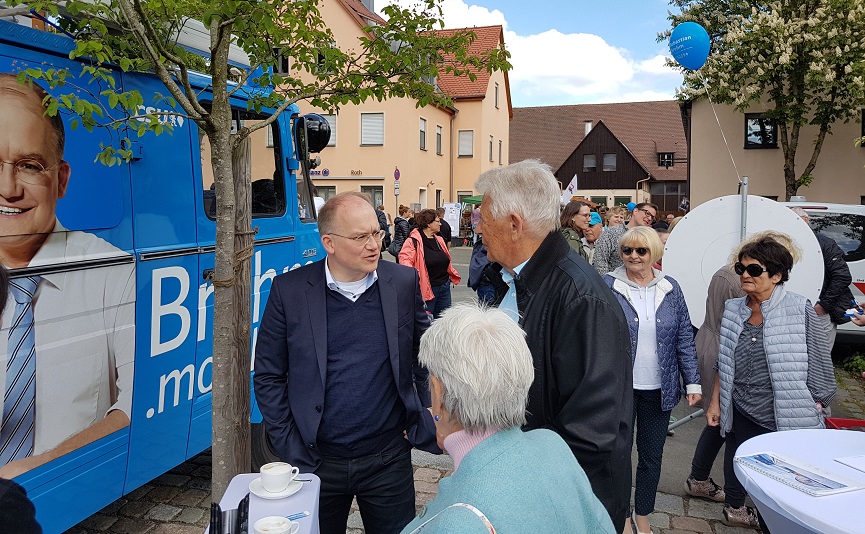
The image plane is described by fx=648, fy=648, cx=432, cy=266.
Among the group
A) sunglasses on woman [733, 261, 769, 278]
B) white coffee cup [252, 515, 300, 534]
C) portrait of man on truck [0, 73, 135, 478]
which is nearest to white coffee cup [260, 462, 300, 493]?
white coffee cup [252, 515, 300, 534]

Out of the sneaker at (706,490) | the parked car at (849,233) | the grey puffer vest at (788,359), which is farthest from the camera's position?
the parked car at (849,233)

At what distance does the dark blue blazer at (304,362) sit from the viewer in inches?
108

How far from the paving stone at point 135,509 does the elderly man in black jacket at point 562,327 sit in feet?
10.2

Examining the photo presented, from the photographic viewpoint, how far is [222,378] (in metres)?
3.00

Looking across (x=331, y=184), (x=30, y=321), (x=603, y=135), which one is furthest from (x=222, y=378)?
(x=603, y=135)

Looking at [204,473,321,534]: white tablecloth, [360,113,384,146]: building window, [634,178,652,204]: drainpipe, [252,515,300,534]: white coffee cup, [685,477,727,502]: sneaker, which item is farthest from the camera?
[634,178,652,204]: drainpipe

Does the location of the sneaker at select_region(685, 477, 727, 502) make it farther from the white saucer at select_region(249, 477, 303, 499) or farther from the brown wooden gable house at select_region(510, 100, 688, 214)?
the brown wooden gable house at select_region(510, 100, 688, 214)

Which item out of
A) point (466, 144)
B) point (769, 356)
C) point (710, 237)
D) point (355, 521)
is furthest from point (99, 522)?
point (466, 144)

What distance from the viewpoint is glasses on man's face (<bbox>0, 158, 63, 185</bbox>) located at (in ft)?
8.63

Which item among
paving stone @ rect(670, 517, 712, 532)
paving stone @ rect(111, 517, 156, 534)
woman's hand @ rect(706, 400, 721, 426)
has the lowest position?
paving stone @ rect(670, 517, 712, 532)

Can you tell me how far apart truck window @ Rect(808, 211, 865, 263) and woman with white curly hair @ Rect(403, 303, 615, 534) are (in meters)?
8.20

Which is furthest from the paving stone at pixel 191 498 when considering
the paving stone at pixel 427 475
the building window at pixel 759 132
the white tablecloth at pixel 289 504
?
the building window at pixel 759 132

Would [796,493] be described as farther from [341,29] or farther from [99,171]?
[341,29]

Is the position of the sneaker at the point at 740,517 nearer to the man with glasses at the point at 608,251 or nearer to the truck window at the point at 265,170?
the man with glasses at the point at 608,251
